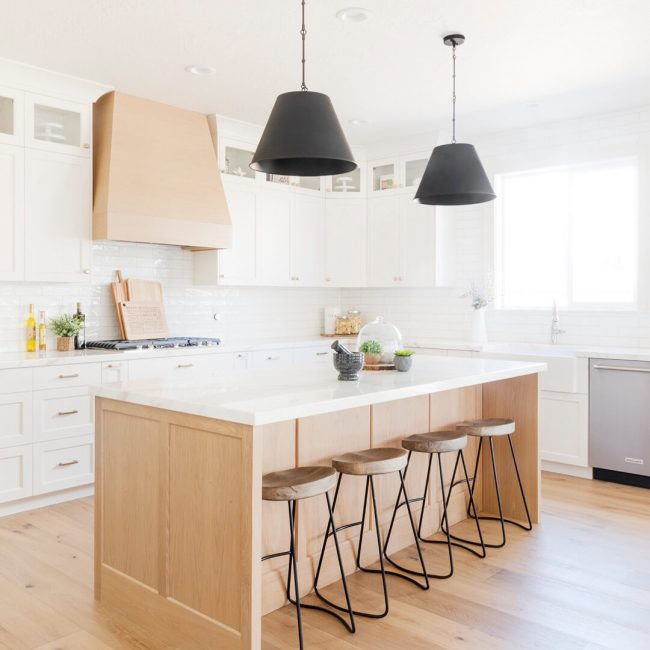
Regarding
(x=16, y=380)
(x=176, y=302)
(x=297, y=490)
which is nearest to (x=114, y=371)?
(x=16, y=380)

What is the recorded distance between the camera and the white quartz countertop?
7.61 feet

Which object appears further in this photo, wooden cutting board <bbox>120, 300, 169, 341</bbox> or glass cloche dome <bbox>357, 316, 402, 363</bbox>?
wooden cutting board <bbox>120, 300, 169, 341</bbox>

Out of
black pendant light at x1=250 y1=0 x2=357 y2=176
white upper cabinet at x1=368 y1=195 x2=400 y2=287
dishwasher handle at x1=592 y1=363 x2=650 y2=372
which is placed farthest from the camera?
white upper cabinet at x1=368 y1=195 x2=400 y2=287

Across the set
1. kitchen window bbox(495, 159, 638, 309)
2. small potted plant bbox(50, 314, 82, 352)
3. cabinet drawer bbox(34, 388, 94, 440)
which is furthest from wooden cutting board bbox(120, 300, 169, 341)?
kitchen window bbox(495, 159, 638, 309)

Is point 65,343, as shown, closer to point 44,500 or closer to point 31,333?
point 31,333

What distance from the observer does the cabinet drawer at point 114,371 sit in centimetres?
448

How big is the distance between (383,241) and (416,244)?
37 cm

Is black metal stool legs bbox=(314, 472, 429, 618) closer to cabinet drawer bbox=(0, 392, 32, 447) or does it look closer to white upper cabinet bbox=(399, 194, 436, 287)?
cabinet drawer bbox=(0, 392, 32, 447)

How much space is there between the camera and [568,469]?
5.02m

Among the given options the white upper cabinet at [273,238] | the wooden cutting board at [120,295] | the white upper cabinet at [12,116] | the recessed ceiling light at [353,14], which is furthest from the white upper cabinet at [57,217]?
the recessed ceiling light at [353,14]

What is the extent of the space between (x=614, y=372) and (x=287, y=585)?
303cm

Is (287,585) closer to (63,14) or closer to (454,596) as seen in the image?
(454,596)

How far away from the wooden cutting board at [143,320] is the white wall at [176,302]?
0.60 ft

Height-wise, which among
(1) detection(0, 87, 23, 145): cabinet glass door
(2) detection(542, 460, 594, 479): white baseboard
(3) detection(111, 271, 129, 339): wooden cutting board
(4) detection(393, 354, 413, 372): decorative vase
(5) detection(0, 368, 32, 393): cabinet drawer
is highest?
(1) detection(0, 87, 23, 145): cabinet glass door
